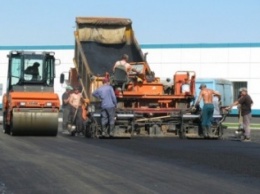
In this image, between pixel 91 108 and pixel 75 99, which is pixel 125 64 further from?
pixel 75 99

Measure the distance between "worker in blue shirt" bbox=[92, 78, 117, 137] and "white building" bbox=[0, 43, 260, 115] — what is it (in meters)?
35.1

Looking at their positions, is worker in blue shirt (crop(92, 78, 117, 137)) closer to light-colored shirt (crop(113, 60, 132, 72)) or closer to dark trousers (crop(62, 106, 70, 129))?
light-colored shirt (crop(113, 60, 132, 72))

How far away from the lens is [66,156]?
608 inches

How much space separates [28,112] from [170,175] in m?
11.2

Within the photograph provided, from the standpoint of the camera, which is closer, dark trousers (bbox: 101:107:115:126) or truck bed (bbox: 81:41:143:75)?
dark trousers (bbox: 101:107:115:126)

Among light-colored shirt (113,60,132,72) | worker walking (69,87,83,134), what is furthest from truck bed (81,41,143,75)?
worker walking (69,87,83,134)

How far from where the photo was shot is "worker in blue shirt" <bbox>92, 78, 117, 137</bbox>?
22562 mm

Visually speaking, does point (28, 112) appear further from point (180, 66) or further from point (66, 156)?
point (180, 66)

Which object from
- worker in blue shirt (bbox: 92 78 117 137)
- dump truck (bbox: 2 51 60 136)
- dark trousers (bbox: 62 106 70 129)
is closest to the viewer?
worker in blue shirt (bbox: 92 78 117 137)

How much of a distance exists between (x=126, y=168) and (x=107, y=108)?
9.40 metres

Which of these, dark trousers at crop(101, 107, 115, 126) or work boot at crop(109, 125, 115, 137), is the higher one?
dark trousers at crop(101, 107, 115, 126)

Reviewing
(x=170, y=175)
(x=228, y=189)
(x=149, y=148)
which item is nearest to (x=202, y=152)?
(x=149, y=148)

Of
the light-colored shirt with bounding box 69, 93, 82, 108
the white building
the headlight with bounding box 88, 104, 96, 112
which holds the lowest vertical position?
the headlight with bounding box 88, 104, 96, 112

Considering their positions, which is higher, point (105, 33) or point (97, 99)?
point (105, 33)
